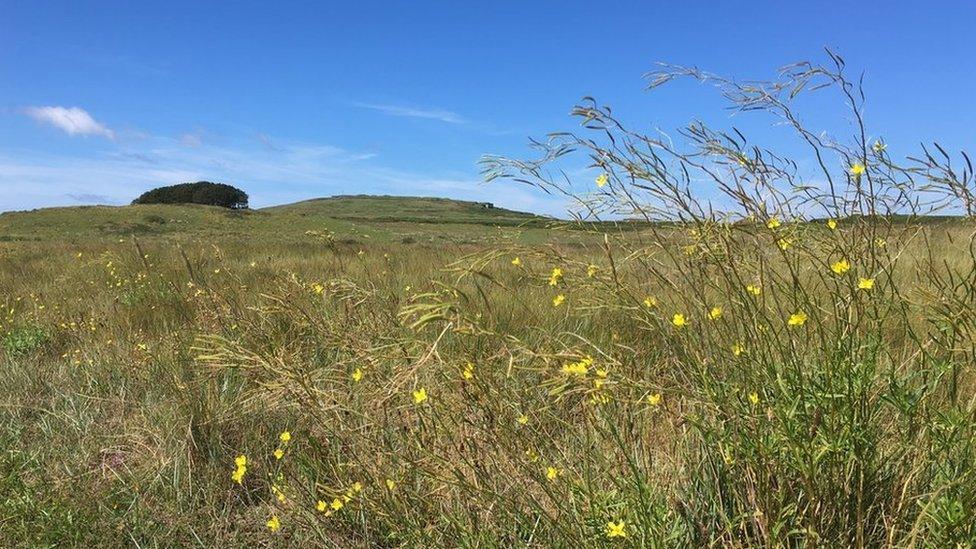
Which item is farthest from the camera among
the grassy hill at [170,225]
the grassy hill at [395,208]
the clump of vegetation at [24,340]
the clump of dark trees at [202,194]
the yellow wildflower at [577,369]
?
the grassy hill at [395,208]

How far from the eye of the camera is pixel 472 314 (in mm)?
1759

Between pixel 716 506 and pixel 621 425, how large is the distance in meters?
0.53

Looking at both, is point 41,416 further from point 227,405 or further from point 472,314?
point 472,314

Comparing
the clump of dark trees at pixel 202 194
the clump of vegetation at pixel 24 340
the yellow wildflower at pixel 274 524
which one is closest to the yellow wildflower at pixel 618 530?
the yellow wildflower at pixel 274 524

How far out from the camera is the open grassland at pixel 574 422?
1.50 m

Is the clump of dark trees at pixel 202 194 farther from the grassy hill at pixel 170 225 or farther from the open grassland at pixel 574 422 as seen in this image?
the open grassland at pixel 574 422

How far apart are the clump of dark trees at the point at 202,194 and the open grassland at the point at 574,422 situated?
60.7 metres

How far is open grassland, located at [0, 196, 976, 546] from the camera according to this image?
4.93ft

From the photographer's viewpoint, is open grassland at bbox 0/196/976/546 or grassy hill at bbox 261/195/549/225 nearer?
open grassland at bbox 0/196/976/546

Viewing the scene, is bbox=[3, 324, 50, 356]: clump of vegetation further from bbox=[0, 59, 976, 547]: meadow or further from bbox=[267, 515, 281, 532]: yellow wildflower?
bbox=[267, 515, 281, 532]: yellow wildflower

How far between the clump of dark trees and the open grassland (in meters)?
60.7

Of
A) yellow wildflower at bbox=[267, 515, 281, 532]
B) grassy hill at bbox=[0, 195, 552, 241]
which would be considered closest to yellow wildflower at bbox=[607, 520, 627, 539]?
yellow wildflower at bbox=[267, 515, 281, 532]

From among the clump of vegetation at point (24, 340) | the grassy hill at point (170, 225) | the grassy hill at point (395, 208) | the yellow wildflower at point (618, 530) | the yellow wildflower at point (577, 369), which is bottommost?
the clump of vegetation at point (24, 340)

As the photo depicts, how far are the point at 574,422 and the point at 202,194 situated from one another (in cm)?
6414
